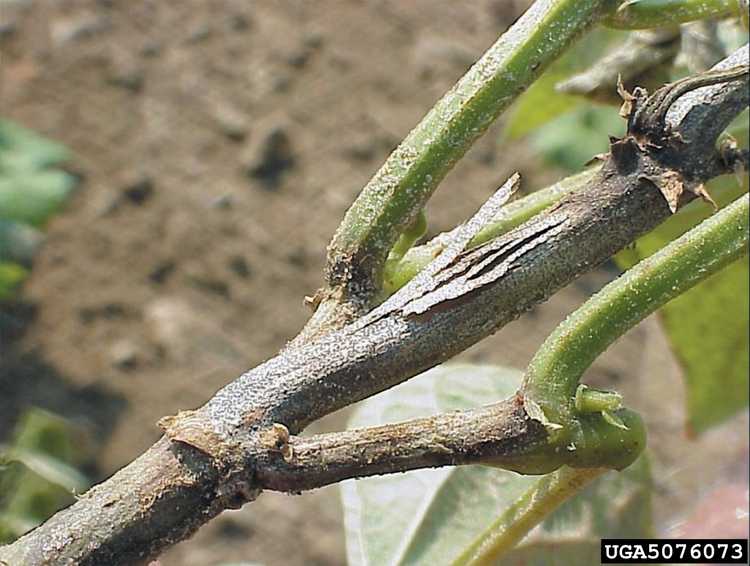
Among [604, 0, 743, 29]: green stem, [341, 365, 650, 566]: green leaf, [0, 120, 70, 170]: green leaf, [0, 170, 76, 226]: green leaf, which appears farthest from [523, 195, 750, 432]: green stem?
[0, 120, 70, 170]: green leaf

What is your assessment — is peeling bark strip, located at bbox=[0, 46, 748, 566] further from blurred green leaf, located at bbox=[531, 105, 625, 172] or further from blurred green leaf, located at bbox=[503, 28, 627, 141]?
blurred green leaf, located at bbox=[531, 105, 625, 172]

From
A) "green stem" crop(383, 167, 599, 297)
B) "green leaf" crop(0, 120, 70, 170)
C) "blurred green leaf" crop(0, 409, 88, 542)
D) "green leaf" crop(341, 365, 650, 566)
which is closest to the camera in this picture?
"green stem" crop(383, 167, 599, 297)

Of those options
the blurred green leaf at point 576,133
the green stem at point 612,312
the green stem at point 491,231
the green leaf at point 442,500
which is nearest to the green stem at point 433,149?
the green stem at point 491,231

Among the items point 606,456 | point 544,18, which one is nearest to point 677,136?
point 544,18

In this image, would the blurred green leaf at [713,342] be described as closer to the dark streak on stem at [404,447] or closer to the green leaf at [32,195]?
the dark streak on stem at [404,447]

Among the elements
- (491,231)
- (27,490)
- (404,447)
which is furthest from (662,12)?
(27,490)

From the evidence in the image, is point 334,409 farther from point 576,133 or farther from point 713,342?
point 576,133

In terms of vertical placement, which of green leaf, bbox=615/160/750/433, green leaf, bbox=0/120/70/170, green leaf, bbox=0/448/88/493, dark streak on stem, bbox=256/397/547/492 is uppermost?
green leaf, bbox=0/120/70/170
